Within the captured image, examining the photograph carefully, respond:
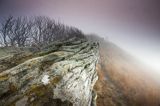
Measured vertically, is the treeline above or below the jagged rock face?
below

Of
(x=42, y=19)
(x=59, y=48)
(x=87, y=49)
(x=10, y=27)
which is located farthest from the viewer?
(x=42, y=19)

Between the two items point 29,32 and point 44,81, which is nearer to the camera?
point 44,81

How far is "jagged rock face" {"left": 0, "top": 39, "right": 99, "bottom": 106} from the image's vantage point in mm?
10828

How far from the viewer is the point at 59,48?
17938 millimetres

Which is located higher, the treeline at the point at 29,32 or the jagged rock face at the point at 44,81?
the jagged rock face at the point at 44,81

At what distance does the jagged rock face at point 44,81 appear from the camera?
10.8m

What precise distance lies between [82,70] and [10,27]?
203 ft

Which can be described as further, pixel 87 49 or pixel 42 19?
pixel 42 19

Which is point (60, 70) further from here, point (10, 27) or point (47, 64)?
point (10, 27)

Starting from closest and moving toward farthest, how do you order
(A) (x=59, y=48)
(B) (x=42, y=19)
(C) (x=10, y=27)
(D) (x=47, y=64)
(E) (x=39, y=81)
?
(E) (x=39, y=81), (D) (x=47, y=64), (A) (x=59, y=48), (C) (x=10, y=27), (B) (x=42, y=19)

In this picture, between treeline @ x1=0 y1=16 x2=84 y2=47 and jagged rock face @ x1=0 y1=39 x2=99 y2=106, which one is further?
treeline @ x1=0 y1=16 x2=84 y2=47

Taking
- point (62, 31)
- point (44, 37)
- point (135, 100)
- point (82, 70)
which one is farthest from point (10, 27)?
point (82, 70)

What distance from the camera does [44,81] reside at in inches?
466

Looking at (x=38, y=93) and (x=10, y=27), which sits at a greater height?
(x=38, y=93)
